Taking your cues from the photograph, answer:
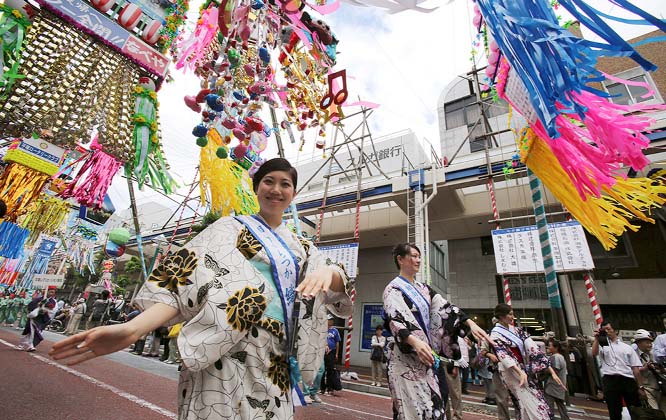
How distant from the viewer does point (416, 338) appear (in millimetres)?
2104

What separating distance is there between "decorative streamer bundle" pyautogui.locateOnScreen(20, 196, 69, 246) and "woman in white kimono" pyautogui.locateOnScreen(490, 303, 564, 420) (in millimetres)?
8876

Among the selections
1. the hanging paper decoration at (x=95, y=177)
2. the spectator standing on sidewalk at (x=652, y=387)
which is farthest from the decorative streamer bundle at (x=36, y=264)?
the spectator standing on sidewalk at (x=652, y=387)

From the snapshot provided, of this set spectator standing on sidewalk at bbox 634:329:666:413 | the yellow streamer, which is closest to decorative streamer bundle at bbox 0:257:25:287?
the yellow streamer

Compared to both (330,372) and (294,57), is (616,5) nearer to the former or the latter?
(294,57)

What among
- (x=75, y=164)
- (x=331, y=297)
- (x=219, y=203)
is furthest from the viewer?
(x=75, y=164)

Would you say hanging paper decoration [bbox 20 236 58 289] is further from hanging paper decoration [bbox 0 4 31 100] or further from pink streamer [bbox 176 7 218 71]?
pink streamer [bbox 176 7 218 71]

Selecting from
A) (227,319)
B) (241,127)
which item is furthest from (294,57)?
(227,319)

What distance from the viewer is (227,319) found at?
109 centimetres

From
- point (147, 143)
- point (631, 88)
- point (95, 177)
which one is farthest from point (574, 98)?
point (631, 88)

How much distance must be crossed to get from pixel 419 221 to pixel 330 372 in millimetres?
4555

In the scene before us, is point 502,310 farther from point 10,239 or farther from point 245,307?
point 10,239

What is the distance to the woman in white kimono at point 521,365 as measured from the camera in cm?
292

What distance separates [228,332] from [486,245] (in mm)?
12329

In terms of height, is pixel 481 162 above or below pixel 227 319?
above
